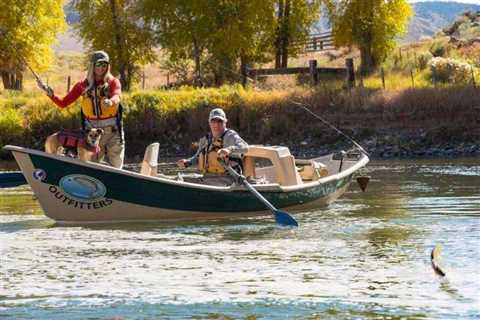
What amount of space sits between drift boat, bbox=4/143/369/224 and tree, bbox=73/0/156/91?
2884 cm

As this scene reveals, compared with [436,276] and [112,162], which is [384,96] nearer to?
[112,162]

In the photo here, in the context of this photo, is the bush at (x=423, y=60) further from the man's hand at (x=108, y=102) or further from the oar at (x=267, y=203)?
the man's hand at (x=108, y=102)

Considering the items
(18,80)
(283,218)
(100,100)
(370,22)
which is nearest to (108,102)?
(100,100)

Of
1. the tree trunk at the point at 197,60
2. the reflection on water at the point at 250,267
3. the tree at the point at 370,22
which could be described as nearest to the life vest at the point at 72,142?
the reflection on water at the point at 250,267

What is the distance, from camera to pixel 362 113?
37.8 meters

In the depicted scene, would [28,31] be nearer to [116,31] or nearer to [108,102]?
[116,31]

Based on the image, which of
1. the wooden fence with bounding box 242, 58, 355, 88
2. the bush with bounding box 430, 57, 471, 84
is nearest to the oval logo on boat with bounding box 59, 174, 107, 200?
the wooden fence with bounding box 242, 58, 355, 88

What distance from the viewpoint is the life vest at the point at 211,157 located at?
1753cm

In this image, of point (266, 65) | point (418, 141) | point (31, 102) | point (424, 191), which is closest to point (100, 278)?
point (424, 191)

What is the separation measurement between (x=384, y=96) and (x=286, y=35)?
40.2ft

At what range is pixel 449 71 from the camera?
4422 centimetres

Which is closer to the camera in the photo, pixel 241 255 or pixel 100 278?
pixel 100 278

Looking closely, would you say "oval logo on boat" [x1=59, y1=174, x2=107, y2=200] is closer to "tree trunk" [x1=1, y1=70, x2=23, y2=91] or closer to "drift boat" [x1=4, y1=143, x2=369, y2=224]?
"drift boat" [x1=4, y1=143, x2=369, y2=224]

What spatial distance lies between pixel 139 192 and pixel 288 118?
21.9 metres
